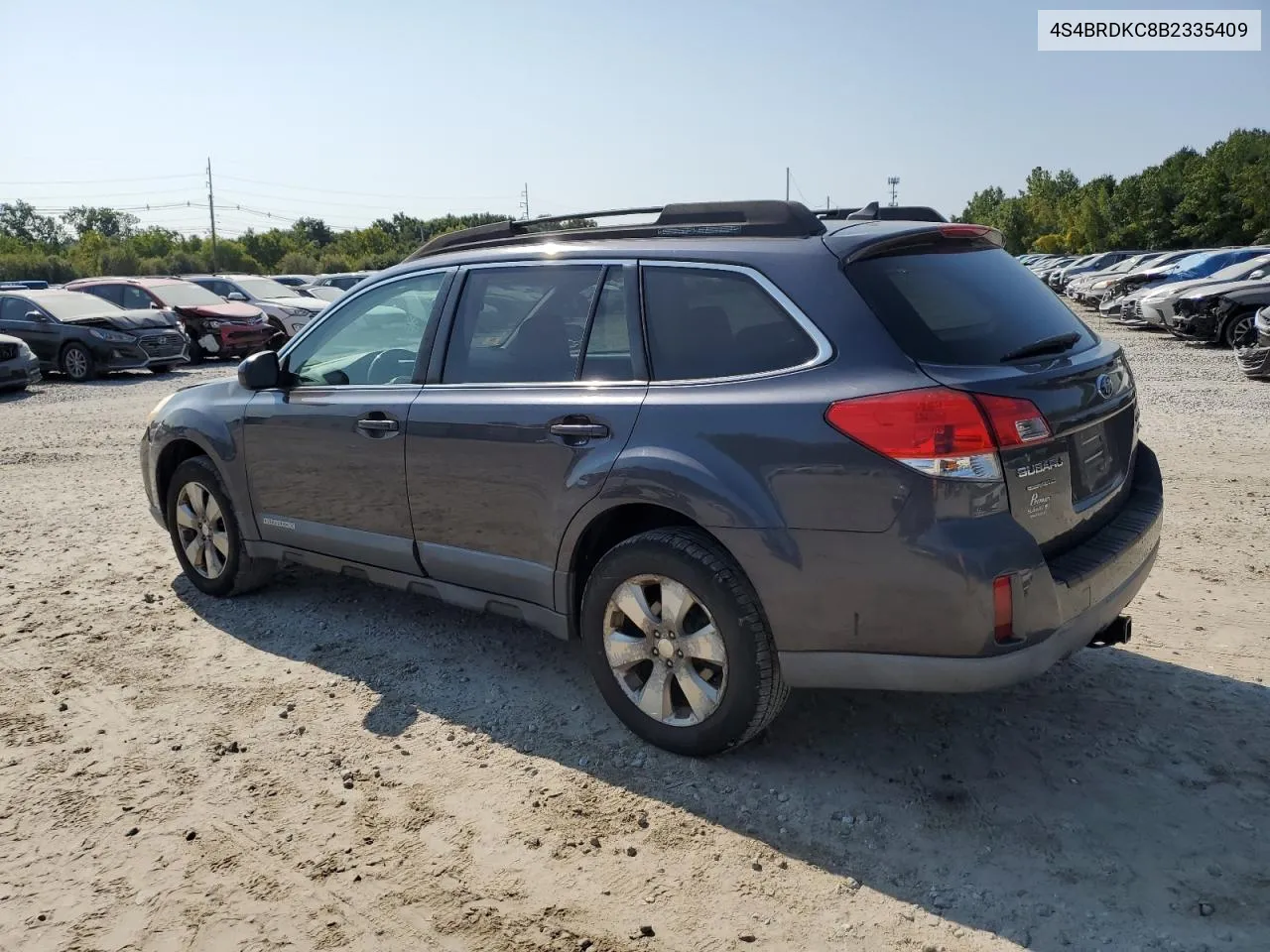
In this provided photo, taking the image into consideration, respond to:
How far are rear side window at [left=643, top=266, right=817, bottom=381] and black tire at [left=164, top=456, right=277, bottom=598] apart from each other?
2845mm

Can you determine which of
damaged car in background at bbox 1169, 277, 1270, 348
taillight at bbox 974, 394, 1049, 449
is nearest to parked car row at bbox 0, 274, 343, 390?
damaged car in background at bbox 1169, 277, 1270, 348

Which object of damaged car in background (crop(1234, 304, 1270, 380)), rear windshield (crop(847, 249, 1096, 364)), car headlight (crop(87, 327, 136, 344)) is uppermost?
car headlight (crop(87, 327, 136, 344))

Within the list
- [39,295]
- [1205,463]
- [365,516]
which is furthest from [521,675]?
[39,295]

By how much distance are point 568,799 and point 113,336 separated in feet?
57.9

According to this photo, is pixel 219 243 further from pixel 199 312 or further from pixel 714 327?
pixel 714 327

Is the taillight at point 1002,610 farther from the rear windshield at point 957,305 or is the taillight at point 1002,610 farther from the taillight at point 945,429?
the rear windshield at point 957,305

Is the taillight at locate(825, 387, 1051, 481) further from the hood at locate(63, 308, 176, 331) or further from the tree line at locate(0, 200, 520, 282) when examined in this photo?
the tree line at locate(0, 200, 520, 282)

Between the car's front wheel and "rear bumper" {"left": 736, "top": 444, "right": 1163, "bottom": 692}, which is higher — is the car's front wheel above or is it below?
above

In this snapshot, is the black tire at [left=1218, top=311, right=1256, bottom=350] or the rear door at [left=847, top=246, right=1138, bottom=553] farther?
the black tire at [left=1218, top=311, right=1256, bottom=350]

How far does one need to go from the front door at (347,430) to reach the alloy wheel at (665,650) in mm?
1242

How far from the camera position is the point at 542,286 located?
13.7ft

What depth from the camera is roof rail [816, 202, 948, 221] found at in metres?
4.12

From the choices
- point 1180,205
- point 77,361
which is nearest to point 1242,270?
point 77,361

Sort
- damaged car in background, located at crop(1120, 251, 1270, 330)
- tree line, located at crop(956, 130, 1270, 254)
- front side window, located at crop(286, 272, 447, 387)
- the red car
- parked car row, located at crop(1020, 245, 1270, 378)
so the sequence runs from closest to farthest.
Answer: front side window, located at crop(286, 272, 447, 387) < parked car row, located at crop(1020, 245, 1270, 378) < damaged car in background, located at crop(1120, 251, 1270, 330) < the red car < tree line, located at crop(956, 130, 1270, 254)
